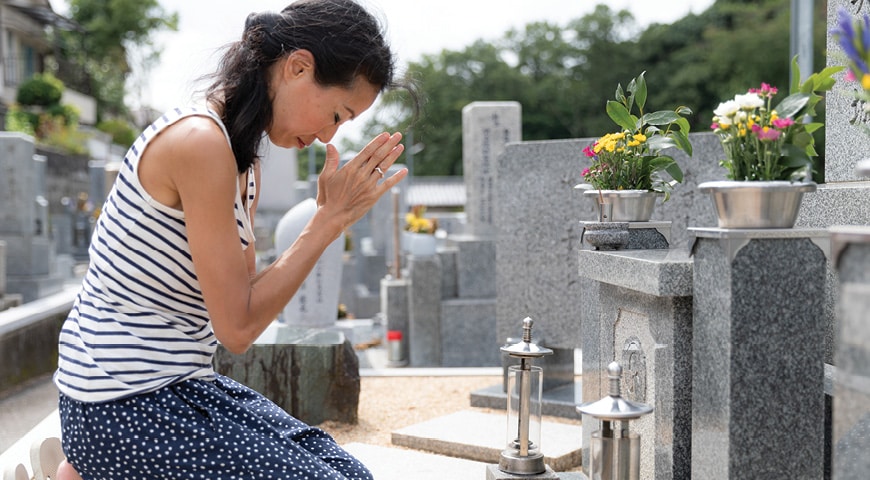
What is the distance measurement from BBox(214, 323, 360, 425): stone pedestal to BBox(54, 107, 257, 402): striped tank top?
2.92 m

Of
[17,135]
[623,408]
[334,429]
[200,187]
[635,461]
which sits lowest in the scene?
[334,429]

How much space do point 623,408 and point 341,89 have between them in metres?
1.07

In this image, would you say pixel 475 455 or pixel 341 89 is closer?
pixel 341 89

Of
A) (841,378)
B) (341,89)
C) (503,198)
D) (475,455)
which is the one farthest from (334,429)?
(841,378)

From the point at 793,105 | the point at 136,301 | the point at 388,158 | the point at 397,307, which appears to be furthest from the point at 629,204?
the point at 397,307

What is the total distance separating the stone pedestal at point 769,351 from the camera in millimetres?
2070

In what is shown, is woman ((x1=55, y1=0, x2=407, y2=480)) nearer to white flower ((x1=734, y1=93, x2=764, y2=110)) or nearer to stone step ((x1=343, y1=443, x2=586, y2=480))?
white flower ((x1=734, y1=93, x2=764, y2=110))

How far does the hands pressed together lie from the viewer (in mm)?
1945

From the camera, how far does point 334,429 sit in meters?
4.80

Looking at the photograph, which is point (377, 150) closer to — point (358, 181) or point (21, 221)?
point (358, 181)

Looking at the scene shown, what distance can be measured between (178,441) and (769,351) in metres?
1.44

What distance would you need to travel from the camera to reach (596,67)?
113ft

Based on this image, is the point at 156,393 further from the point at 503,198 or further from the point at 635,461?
the point at 503,198

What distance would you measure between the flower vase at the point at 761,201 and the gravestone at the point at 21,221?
10.6 meters
